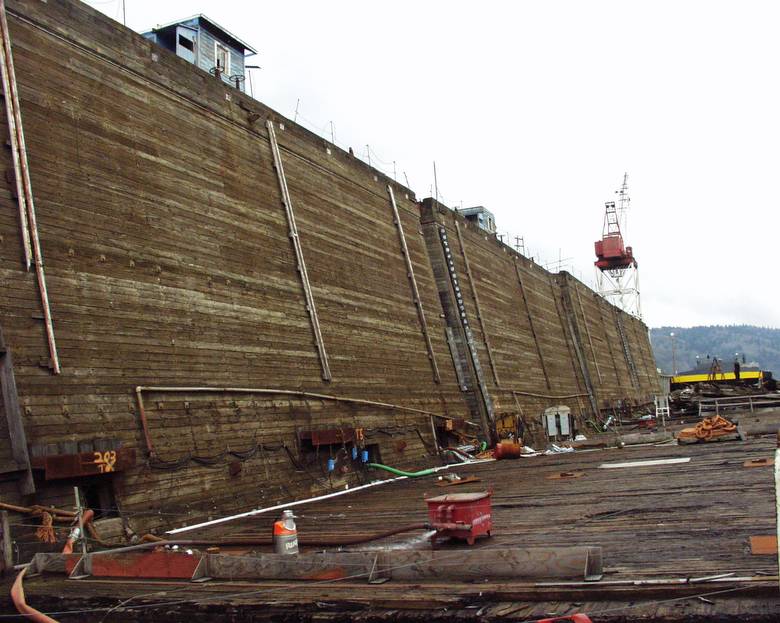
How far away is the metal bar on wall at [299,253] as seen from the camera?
19438mm

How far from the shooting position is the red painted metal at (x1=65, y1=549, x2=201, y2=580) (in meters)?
8.43

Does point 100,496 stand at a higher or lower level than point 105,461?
lower

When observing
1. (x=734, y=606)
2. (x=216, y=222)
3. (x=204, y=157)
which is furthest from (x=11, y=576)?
(x=204, y=157)

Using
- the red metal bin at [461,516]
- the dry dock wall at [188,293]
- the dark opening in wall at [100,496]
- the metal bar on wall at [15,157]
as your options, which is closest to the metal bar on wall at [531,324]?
the dry dock wall at [188,293]

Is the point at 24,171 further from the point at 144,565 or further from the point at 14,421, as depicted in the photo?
the point at 144,565

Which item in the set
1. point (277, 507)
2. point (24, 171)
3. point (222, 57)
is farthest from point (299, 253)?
point (222, 57)

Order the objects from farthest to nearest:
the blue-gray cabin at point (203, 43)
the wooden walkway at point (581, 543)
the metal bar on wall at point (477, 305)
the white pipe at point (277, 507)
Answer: the metal bar on wall at point (477, 305) < the blue-gray cabin at point (203, 43) < the white pipe at point (277, 507) < the wooden walkway at point (581, 543)

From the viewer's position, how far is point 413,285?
26.9m

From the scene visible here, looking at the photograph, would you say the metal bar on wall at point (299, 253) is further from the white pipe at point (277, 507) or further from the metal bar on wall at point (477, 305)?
the metal bar on wall at point (477, 305)

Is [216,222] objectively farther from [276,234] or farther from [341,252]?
[341,252]

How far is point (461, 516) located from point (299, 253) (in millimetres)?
12585

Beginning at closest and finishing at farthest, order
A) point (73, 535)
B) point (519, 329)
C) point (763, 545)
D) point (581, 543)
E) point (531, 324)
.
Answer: point (763, 545), point (581, 543), point (73, 535), point (519, 329), point (531, 324)

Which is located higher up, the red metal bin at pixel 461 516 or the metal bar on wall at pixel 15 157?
the metal bar on wall at pixel 15 157

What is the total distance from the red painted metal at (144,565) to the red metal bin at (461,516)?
2.89m
